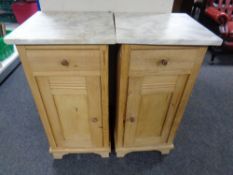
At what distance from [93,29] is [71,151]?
0.80 metres


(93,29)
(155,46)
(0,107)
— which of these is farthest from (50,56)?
(0,107)

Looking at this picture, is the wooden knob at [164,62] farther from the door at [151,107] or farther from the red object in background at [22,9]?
the red object in background at [22,9]

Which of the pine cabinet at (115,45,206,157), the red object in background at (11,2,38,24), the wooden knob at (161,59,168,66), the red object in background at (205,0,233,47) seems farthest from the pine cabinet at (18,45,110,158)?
the red object in background at (11,2,38,24)

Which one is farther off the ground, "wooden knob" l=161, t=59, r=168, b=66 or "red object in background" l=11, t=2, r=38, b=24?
"wooden knob" l=161, t=59, r=168, b=66

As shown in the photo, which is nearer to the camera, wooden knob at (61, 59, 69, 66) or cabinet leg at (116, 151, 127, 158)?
wooden knob at (61, 59, 69, 66)

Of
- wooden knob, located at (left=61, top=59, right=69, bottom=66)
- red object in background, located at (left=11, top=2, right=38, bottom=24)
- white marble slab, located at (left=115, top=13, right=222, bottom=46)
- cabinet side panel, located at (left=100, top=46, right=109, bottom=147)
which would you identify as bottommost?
red object in background, located at (left=11, top=2, right=38, bottom=24)

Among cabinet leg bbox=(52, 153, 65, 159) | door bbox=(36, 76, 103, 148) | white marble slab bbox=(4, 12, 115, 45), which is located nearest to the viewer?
white marble slab bbox=(4, 12, 115, 45)

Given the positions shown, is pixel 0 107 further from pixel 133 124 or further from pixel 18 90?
pixel 133 124

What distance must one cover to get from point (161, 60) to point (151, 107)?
30 centimetres

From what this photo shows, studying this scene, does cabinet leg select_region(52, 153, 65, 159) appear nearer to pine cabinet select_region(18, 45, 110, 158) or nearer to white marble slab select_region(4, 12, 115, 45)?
pine cabinet select_region(18, 45, 110, 158)

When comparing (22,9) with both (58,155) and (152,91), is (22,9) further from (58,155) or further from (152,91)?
(152,91)

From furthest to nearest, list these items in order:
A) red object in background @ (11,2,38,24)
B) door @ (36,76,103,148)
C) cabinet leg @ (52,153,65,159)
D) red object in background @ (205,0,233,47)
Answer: red object in background @ (11,2,38,24) → red object in background @ (205,0,233,47) → cabinet leg @ (52,153,65,159) → door @ (36,76,103,148)

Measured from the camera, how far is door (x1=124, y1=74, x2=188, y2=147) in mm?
848

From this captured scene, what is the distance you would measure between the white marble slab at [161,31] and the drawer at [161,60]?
4cm
